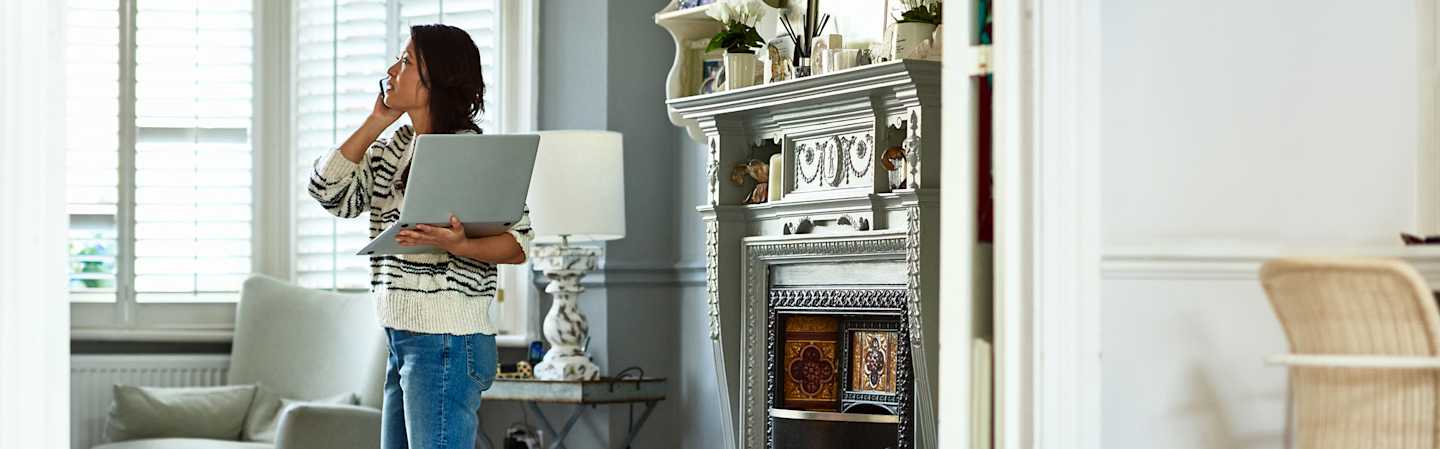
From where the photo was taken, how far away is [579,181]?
474cm

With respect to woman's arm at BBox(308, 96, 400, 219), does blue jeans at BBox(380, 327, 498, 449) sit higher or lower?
lower

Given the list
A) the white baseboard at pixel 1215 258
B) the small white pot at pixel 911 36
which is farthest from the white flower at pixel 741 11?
the white baseboard at pixel 1215 258

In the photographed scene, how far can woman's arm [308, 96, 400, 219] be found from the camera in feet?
9.64

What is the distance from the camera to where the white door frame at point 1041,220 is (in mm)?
2543

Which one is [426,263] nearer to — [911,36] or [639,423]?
[911,36]

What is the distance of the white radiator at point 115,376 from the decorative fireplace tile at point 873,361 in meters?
2.58

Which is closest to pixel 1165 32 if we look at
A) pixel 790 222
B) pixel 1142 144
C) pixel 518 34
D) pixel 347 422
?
pixel 1142 144

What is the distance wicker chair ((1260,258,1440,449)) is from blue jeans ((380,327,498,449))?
51.5 inches

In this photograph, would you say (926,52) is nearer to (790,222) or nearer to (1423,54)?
(790,222)

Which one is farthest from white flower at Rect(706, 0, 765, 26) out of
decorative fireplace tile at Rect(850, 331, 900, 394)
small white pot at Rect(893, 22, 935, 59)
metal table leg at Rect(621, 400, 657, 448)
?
metal table leg at Rect(621, 400, 657, 448)

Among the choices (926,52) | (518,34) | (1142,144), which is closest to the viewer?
(1142,144)

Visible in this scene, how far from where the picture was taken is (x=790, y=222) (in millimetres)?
4406

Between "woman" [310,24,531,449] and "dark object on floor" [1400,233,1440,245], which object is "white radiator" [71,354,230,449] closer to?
"woman" [310,24,531,449]

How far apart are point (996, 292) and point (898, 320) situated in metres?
1.53
